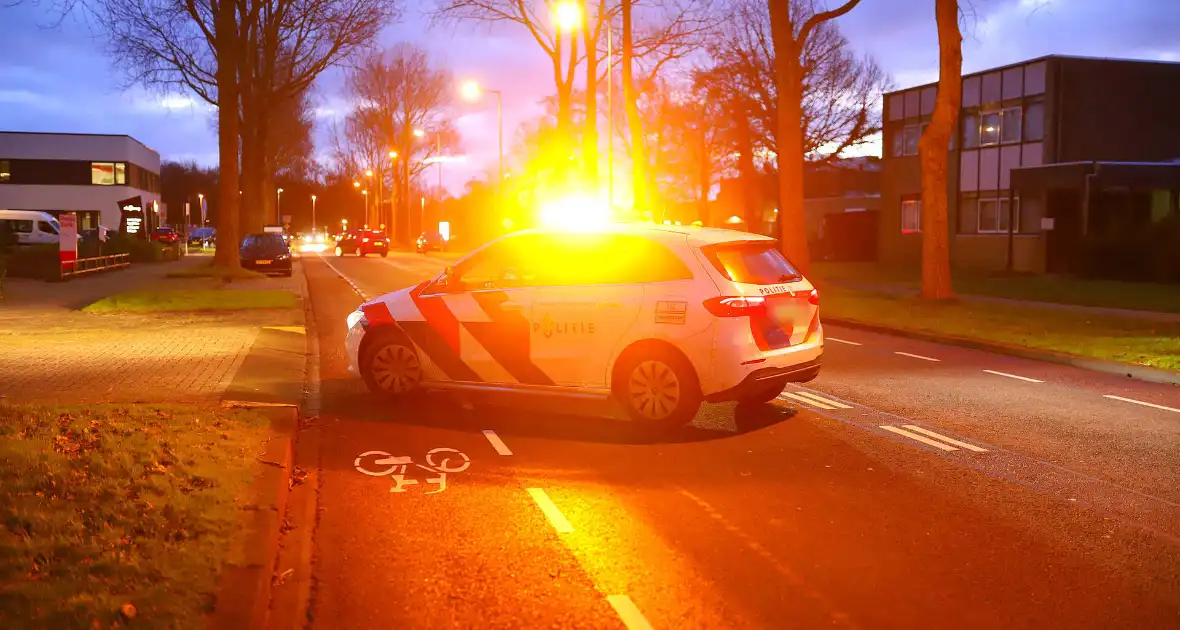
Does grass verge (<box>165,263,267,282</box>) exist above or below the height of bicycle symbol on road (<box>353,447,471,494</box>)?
above

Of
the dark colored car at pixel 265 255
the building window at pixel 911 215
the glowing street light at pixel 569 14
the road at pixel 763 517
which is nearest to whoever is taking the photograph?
the road at pixel 763 517

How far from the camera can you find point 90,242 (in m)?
38.7

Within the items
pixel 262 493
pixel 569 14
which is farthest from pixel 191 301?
pixel 262 493

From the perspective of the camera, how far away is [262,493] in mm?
7039

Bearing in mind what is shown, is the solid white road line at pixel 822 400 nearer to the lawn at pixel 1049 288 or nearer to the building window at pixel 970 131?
the lawn at pixel 1049 288

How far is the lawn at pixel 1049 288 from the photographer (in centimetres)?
2522

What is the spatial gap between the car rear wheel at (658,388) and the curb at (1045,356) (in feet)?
22.6

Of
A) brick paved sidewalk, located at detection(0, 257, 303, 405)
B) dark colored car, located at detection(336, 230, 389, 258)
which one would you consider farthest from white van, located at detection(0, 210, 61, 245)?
brick paved sidewalk, located at detection(0, 257, 303, 405)

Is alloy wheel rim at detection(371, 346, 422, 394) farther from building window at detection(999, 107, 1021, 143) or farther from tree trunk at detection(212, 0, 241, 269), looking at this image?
building window at detection(999, 107, 1021, 143)

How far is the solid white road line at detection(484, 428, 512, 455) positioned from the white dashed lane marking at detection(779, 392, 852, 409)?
3290 millimetres

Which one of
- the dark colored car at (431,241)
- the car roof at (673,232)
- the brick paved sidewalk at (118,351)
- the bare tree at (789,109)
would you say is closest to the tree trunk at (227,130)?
the brick paved sidewalk at (118,351)

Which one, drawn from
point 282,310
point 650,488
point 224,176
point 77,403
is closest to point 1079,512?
point 650,488

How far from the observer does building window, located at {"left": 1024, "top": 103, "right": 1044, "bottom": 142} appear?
41.0 m

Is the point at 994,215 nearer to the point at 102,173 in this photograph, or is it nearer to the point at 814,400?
the point at 814,400
